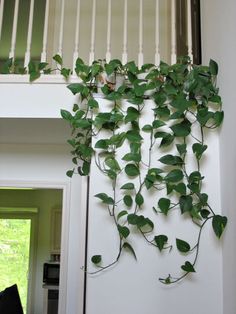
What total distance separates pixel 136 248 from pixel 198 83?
99 centimetres

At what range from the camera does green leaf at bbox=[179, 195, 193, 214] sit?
2.00 metres

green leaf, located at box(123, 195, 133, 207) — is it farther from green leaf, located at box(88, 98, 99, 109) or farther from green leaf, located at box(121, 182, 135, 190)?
green leaf, located at box(88, 98, 99, 109)

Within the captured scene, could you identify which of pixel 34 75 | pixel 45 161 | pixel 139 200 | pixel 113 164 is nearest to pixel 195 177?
pixel 139 200

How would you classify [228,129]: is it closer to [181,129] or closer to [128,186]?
[181,129]

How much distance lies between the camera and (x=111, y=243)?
2.04 m

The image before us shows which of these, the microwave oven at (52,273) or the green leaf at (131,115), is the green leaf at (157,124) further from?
the microwave oven at (52,273)

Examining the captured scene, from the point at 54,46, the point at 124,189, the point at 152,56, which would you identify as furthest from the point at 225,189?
the point at 54,46

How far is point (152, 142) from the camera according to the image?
2.13 m

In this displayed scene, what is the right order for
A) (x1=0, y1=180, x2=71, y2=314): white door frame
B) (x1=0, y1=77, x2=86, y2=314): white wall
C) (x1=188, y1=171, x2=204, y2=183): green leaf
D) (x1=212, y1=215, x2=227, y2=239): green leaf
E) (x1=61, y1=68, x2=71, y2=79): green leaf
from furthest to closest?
(x1=0, y1=180, x2=71, y2=314): white door frame → (x1=0, y1=77, x2=86, y2=314): white wall → (x1=61, y1=68, x2=71, y2=79): green leaf → (x1=188, y1=171, x2=204, y2=183): green leaf → (x1=212, y1=215, x2=227, y2=239): green leaf

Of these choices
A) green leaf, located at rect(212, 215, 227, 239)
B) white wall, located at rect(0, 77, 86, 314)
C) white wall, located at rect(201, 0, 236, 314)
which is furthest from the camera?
white wall, located at rect(0, 77, 86, 314)

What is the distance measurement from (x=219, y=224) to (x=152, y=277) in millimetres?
466

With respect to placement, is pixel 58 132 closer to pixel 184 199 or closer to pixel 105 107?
pixel 105 107

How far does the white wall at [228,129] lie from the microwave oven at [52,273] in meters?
4.08

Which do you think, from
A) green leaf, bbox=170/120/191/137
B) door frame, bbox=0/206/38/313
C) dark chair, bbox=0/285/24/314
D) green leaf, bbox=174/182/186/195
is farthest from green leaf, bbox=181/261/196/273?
door frame, bbox=0/206/38/313
